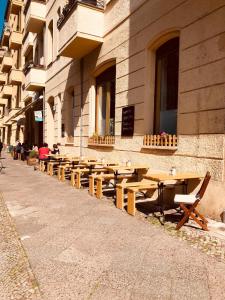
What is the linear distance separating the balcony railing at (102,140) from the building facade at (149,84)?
0.03 m

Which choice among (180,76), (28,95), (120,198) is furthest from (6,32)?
(120,198)

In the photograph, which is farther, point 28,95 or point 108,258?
point 28,95

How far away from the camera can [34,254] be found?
3943 mm

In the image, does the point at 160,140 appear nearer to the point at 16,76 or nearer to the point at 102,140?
the point at 102,140

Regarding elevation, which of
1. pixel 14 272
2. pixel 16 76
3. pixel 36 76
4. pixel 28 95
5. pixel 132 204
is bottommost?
pixel 14 272

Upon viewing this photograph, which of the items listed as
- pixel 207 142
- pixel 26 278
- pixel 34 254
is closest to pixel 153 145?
pixel 207 142

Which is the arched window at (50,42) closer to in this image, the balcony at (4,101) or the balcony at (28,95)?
the balcony at (28,95)

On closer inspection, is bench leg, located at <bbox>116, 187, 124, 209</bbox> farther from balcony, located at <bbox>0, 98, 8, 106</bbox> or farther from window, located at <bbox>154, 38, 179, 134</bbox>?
balcony, located at <bbox>0, 98, 8, 106</bbox>

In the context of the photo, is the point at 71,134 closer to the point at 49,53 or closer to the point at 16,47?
the point at 49,53

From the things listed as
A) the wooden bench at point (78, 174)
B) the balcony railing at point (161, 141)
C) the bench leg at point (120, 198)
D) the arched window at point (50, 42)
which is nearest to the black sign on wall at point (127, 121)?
the balcony railing at point (161, 141)

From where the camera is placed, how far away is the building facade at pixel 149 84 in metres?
5.71

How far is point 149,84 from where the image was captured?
25.8ft

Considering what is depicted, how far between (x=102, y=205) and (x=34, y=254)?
9.44 ft

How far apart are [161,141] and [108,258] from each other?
13.0 ft
